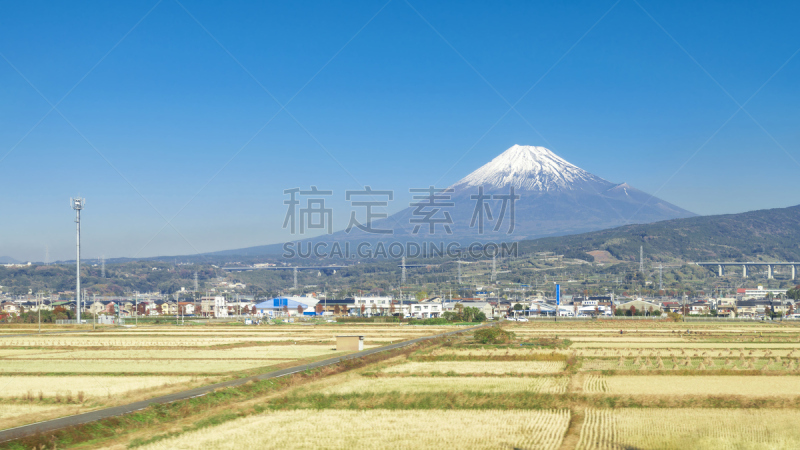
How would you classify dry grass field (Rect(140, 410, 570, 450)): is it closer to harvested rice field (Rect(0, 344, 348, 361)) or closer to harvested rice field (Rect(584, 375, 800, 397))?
harvested rice field (Rect(584, 375, 800, 397))

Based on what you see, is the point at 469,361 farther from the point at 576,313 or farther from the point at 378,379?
the point at 576,313

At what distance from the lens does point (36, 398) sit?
67.5 feet

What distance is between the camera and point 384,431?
1644 cm

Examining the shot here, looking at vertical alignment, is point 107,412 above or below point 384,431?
above

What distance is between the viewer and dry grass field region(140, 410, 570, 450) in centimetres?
1498

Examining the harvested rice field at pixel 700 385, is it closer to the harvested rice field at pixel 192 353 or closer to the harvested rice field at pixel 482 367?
the harvested rice field at pixel 482 367

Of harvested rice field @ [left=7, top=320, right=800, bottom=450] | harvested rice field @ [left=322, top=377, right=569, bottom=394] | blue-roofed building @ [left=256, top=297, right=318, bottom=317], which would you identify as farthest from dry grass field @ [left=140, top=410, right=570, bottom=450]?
blue-roofed building @ [left=256, top=297, right=318, bottom=317]

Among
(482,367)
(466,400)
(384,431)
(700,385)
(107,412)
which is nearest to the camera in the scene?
(384,431)

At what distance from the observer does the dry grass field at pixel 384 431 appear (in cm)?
1498

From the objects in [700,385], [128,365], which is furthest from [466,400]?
[128,365]

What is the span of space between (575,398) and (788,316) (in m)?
98.9

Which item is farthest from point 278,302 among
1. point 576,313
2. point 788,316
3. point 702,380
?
point 702,380

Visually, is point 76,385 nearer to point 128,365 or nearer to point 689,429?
point 128,365

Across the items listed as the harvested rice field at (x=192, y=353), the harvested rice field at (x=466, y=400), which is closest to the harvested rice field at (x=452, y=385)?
the harvested rice field at (x=466, y=400)
